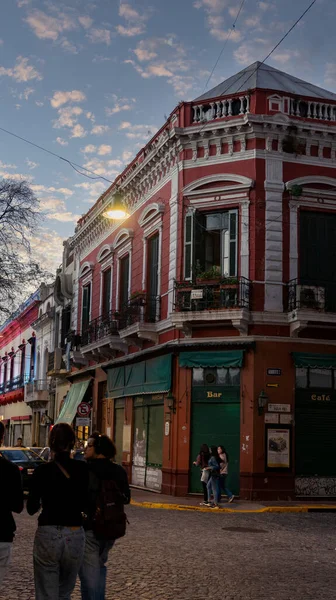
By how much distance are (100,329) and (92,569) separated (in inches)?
901

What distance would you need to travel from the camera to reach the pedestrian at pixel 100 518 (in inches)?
246

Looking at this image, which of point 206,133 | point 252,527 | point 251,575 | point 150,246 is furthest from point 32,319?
point 251,575

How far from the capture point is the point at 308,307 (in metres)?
21.0

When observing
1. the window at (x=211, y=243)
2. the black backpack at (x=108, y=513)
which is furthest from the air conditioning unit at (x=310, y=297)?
the black backpack at (x=108, y=513)

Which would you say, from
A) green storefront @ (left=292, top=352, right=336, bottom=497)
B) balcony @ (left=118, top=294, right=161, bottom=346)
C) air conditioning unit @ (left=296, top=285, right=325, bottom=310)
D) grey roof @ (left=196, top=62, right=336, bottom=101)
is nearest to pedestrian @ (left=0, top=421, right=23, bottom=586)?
air conditioning unit @ (left=296, top=285, right=325, bottom=310)

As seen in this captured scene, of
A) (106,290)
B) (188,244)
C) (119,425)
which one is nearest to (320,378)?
(188,244)

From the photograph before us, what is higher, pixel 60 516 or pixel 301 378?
pixel 301 378

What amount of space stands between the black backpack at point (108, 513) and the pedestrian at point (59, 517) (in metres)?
0.43

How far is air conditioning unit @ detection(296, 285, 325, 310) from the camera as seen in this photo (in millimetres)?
21047

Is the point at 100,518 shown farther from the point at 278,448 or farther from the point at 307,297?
the point at 307,297

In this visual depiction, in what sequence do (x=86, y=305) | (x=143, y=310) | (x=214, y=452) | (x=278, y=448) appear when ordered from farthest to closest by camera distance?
(x=86, y=305) → (x=143, y=310) → (x=278, y=448) → (x=214, y=452)

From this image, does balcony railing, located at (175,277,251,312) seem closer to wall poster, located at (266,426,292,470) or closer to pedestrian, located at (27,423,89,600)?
wall poster, located at (266,426,292,470)

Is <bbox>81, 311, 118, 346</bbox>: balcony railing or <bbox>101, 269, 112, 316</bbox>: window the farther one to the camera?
<bbox>101, 269, 112, 316</bbox>: window

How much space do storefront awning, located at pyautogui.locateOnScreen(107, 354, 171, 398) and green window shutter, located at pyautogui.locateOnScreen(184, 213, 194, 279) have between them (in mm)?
2601
